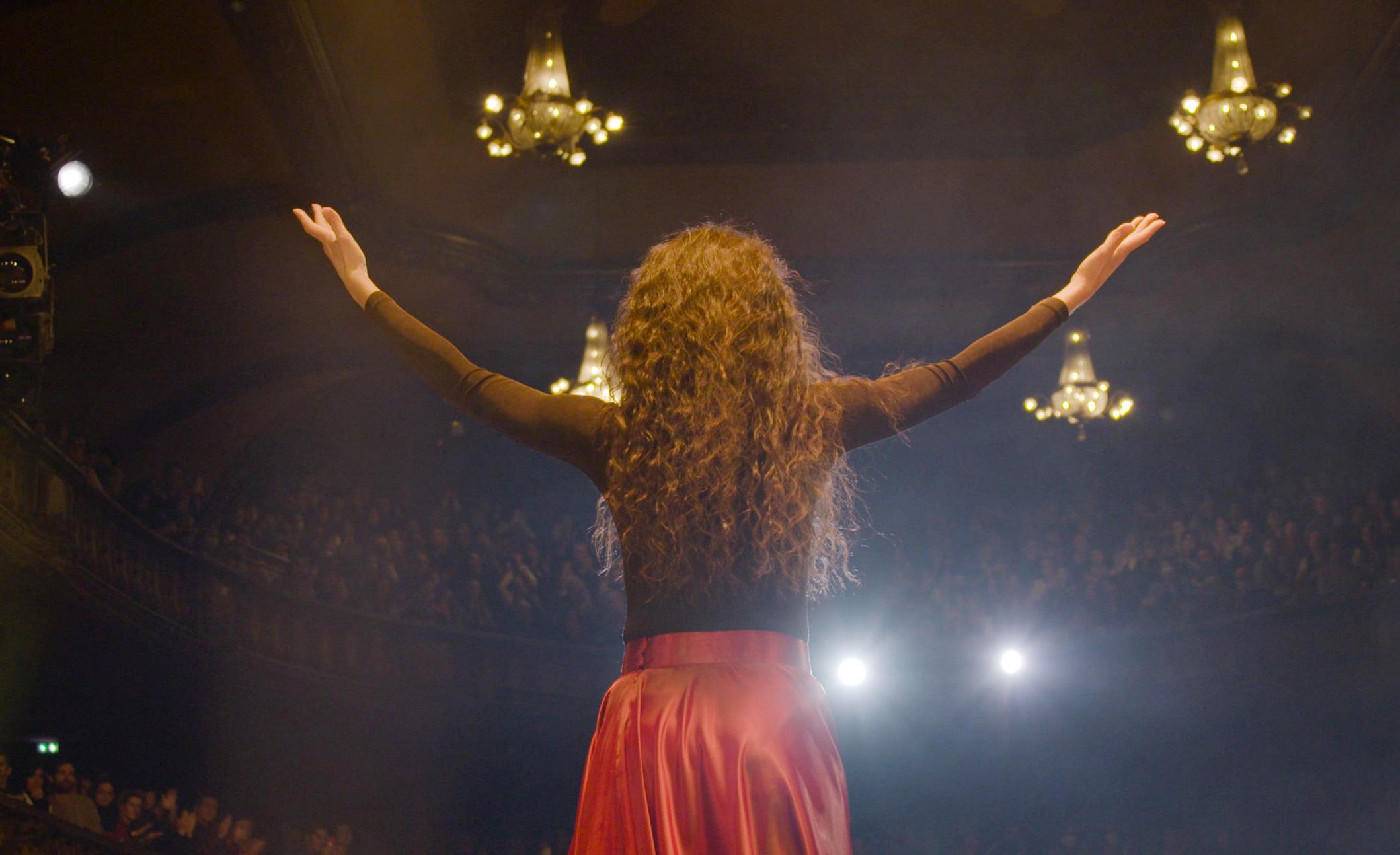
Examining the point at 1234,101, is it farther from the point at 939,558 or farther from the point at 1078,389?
the point at 939,558

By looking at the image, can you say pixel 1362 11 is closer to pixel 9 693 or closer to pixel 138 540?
pixel 138 540

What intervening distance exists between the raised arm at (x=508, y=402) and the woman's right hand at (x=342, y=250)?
0.15 meters

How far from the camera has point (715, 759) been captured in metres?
1.66

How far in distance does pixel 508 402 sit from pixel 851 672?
1089cm

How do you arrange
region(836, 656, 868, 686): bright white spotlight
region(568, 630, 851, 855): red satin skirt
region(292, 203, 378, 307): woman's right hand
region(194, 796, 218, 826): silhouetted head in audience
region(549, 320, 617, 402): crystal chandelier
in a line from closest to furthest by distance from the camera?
1. region(568, 630, 851, 855): red satin skirt
2. region(292, 203, 378, 307): woman's right hand
3. region(549, 320, 617, 402): crystal chandelier
4. region(194, 796, 218, 826): silhouetted head in audience
5. region(836, 656, 868, 686): bright white spotlight

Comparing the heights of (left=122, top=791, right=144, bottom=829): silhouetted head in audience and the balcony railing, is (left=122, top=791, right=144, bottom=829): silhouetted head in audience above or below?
below

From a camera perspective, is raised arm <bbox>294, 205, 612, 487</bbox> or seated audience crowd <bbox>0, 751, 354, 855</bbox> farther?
seated audience crowd <bbox>0, 751, 354, 855</bbox>

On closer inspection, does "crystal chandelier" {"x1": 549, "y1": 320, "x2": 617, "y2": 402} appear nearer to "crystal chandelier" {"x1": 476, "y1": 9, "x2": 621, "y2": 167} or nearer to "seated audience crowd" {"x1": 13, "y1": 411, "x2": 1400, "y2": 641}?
"crystal chandelier" {"x1": 476, "y1": 9, "x2": 621, "y2": 167}

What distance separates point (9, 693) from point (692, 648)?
9.63m

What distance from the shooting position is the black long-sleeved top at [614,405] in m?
1.79

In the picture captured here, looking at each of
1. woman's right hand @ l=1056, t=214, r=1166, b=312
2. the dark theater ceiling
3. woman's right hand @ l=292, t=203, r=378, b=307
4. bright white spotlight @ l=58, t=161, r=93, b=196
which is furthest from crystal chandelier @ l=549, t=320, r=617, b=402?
woman's right hand @ l=1056, t=214, r=1166, b=312

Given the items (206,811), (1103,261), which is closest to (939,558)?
(206,811)

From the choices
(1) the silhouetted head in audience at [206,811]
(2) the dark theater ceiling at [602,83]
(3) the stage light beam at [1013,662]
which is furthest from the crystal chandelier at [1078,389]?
(1) the silhouetted head in audience at [206,811]

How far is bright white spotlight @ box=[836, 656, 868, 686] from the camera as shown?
1227 cm
